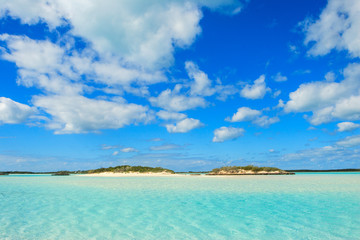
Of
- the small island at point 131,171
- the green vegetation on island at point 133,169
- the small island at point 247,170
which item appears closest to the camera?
the small island at point 247,170

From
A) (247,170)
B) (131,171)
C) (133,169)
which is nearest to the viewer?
(247,170)

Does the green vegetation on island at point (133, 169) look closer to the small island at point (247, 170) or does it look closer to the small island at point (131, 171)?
the small island at point (131, 171)

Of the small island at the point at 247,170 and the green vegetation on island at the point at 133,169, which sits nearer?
the small island at the point at 247,170

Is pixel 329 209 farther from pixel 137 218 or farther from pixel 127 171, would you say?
pixel 127 171

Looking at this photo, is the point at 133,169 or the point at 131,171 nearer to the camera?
the point at 131,171

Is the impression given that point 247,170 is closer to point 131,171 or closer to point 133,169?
point 131,171

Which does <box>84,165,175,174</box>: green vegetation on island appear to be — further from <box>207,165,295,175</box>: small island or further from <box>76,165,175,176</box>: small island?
<box>207,165,295,175</box>: small island

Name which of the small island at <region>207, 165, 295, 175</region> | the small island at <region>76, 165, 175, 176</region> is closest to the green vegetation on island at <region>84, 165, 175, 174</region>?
the small island at <region>76, 165, 175, 176</region>

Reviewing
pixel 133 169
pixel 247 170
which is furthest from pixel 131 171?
pixel 247 170

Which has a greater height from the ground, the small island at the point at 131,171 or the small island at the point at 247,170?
the small island at the point at 131,171

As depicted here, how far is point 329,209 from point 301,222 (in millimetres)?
5658

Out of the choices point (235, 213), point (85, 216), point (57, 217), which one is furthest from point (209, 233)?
point (57, 217)

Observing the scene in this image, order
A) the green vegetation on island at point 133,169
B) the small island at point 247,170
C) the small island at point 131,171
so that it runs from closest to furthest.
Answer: the small island at point 247,170 < the small island at point 131,171 < the green vegetation on island at point 133,169

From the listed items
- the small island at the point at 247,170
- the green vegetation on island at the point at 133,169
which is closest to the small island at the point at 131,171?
the green vegetation on island at the point at 133,169
